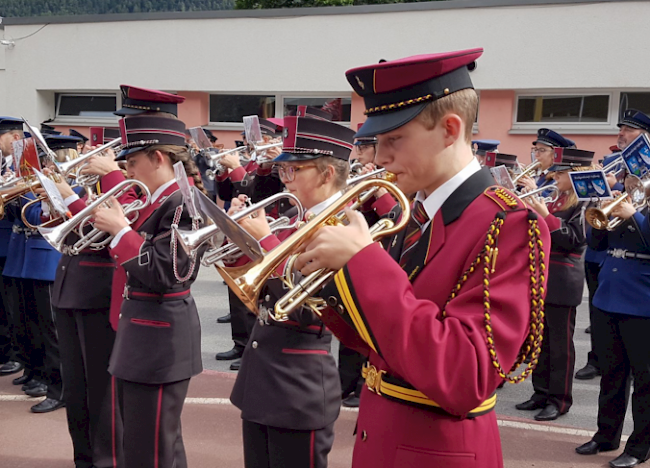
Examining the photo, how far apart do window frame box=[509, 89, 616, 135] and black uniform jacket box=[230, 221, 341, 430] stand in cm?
1137

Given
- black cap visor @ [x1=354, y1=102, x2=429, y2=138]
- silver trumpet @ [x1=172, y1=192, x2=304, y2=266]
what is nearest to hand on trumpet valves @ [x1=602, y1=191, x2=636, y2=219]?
silver trumpet @ [x1=172, y1=192, x2=304, y2=266]

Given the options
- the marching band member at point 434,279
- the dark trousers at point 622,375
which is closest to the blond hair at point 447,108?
the marching band member at point 434,279

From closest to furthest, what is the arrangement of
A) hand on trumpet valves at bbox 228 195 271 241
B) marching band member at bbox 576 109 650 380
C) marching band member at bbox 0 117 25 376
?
hand on trumpet valves at bbox 228 195 271 241
marching band member at bbox 576 109 650 380
marching band member at bbox 0 117 25 376

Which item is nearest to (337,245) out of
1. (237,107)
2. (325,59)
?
(325,59)

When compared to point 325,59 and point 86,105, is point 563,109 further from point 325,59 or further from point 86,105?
point 86,105

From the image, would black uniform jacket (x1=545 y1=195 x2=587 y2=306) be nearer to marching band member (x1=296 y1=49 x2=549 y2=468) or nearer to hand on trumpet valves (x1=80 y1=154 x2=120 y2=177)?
hand on trumpet valves (x1=80 y1=154 x2=120 y2=177)

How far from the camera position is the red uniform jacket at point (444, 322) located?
1.71 metres

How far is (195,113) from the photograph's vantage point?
16.0m

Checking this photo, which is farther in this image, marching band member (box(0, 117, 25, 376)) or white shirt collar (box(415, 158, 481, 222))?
marching band member (box(0, 117, 25, 376))

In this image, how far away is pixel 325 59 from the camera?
1467 cm

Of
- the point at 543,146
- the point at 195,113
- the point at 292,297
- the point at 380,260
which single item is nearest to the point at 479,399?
the point at 380,260

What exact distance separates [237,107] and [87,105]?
4.14 m

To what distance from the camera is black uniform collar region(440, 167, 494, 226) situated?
1.93 metres

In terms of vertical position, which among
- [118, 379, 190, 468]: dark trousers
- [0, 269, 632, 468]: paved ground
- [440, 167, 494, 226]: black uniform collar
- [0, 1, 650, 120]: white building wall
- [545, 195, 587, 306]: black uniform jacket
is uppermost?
[0, 1, 650, 120]: white building wall
